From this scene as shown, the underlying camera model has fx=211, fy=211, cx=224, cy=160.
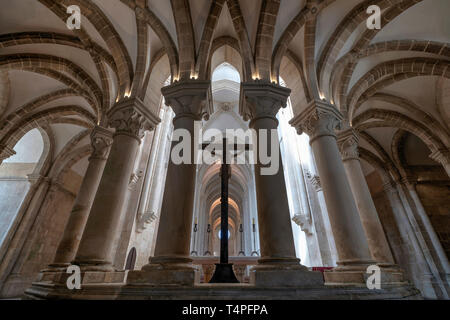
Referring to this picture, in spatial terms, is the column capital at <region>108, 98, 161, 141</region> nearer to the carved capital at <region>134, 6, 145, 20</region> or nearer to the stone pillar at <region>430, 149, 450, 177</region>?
the carved capital at <region>134, 6, 145, 20</region>

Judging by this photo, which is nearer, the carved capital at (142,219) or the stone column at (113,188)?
the stone column at (113,188)

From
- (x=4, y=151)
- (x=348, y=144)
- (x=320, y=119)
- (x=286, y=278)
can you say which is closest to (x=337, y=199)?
(x=320, y=119)

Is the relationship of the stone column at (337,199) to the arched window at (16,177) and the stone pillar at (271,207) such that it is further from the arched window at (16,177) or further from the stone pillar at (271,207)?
the arched window at (16,177)

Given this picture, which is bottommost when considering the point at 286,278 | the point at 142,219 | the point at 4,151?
the point at 286,278

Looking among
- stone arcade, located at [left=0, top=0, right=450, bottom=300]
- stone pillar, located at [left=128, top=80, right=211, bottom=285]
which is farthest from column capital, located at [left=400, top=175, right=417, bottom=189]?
stone pillar, located at [left=128, top=80, right=211, bottom=285]

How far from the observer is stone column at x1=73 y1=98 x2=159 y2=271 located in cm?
365

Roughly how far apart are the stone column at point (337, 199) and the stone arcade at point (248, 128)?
0.03 meters

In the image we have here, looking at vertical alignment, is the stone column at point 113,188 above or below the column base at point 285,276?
above

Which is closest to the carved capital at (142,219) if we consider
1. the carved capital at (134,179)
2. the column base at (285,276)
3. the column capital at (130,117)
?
the carved capital at (134,179)

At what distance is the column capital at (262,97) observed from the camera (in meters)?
4.04

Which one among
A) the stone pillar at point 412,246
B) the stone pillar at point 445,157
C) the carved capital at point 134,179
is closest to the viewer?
the carved capital at point 134,179

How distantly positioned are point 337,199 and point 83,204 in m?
5.75

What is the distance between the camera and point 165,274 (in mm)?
2865

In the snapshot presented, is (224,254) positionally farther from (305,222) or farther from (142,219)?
(142,219)
